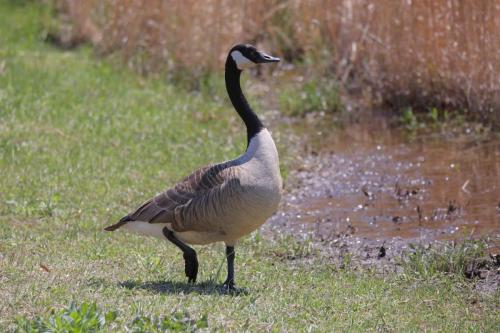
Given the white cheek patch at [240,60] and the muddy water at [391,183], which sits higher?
the white cheek patch at [240,60]

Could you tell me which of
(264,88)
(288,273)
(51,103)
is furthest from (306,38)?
(288,273)

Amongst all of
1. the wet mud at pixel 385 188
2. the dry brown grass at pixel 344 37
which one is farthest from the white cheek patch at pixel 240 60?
the dry brown grass at pixel 344 37

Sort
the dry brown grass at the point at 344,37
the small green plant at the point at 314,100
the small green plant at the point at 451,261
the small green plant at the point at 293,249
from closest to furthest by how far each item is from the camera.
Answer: the small green plant at the point at 451,261 → the small green plant at the point at 293,249 → the dry brown grass at the point at 344,37 → the small green plant at the point at 314,100

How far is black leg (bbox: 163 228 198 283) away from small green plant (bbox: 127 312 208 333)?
119cm

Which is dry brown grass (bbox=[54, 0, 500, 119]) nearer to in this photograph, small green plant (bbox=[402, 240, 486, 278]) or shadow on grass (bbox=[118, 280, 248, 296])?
small green plant (bbox=[402, 240, 486, 278])

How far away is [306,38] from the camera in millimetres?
14172

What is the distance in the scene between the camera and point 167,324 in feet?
16.8

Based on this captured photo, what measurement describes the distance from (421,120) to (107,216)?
500cm

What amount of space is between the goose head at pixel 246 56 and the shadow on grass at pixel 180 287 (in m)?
1.56

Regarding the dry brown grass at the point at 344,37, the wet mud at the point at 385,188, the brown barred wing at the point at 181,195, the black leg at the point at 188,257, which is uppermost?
the dry brown grass at the point at 344,37

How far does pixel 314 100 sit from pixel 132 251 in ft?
19.5

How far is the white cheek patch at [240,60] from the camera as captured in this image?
6777 mm

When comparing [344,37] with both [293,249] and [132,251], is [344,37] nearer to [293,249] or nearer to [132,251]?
[293,249]

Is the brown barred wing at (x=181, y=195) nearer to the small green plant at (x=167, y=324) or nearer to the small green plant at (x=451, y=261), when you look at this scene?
the small green plant at (x=167, y=324)
